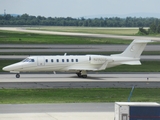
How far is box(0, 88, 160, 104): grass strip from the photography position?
119ft

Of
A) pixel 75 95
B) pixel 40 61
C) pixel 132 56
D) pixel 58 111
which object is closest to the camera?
pixel 58 111

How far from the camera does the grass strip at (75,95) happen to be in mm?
36281

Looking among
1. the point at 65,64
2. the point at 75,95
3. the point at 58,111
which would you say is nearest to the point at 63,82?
the point at 65,64

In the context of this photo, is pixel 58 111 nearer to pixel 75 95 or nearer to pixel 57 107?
pixel 57 107

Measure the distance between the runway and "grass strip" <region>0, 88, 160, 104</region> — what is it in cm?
270

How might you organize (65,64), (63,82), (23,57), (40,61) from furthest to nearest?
(23,57), (65,64), (40,61), (63,82)

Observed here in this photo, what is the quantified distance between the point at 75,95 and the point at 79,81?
33.8 ft

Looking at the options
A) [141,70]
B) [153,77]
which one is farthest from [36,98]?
[141,70]

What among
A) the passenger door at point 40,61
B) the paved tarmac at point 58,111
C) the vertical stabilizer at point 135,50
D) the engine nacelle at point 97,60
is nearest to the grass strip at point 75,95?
the paved tarmac at point 58,111

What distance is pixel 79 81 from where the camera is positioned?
162 ft

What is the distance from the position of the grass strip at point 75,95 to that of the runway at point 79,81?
270cm

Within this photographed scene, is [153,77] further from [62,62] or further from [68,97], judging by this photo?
[68,97]

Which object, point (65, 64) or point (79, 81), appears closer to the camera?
point (79, 81)

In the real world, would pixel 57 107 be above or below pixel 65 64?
above
